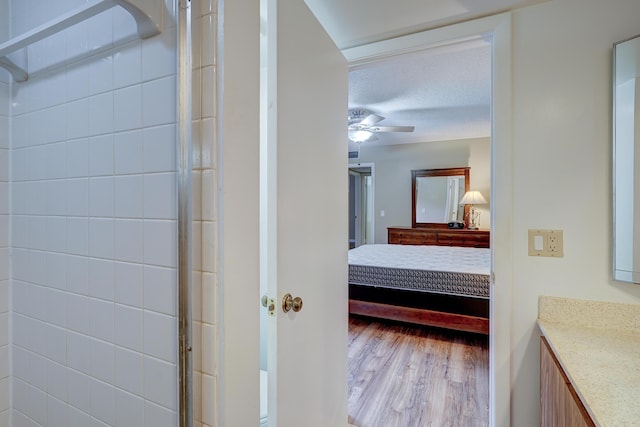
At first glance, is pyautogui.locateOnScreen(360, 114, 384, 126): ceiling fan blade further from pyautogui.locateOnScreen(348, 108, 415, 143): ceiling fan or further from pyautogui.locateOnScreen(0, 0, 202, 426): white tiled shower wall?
pyautogui.locateOnScreen(0, 0, 202, 426): white tiled shower wall

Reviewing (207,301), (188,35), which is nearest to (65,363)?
(207,301)

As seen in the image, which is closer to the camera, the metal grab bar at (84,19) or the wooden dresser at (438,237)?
the metal grab bar at (84,19)

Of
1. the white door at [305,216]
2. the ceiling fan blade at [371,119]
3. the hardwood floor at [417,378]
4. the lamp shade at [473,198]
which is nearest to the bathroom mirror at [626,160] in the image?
the white door at [305,216]

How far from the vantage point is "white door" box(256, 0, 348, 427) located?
3.41 ft

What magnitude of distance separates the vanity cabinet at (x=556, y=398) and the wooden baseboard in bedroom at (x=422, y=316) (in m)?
1.62

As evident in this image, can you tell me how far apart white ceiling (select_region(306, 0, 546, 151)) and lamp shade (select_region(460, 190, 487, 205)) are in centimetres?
93

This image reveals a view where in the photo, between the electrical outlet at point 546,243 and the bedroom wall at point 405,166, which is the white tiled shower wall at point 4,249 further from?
the bedroom wall at point 405,166

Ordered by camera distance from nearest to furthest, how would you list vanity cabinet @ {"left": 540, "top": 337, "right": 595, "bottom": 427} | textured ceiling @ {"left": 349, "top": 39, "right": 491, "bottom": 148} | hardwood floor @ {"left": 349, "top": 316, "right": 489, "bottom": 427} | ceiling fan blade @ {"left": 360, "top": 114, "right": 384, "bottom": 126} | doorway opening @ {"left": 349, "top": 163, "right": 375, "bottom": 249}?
vanity cabinet @ {"left": 540, "top": 337, "right": 595, "bottom": 427}
hardwood floor @ {"left": 349, "top": 316, "right": 489, "bottom": 427}
textured ceiling @ {"left": 349, "top": 39, "right": 491, "bottom": 148}
ceiling fan blade @ {"left": 360, "top": 114, "right": 384, "bottom": 126}
doorway opening @ {"left": 349, "top": 163, "right": 375, "bottom": 249}

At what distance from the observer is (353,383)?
2285mm

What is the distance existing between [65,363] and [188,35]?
3.24ft

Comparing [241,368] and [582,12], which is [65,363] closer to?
[241,368]

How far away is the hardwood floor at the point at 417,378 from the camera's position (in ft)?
6.32

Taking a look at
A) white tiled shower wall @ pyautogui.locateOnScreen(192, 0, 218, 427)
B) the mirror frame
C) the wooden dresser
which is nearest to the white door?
white tiled shower wall @ pyautogui.locateOnScreen(192, 0, 218, 427)

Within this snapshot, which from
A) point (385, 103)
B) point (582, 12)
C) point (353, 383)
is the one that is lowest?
point (353, 383)
